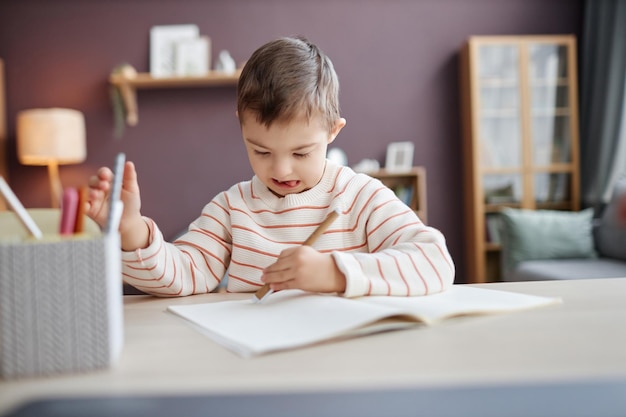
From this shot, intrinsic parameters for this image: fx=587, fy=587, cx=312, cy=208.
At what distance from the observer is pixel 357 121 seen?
160 inches

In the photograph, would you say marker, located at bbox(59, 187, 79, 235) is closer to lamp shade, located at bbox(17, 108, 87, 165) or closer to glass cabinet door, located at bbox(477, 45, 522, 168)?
lamp shade, located at bbox(17, 108, 87, 165)

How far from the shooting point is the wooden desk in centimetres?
37

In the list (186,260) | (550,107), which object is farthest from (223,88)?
(186,260)

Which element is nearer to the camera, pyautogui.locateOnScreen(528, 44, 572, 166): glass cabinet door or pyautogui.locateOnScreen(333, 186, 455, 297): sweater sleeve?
pyautogui.locateOnScreen(333, 186, 455, 297): sweater sleeve

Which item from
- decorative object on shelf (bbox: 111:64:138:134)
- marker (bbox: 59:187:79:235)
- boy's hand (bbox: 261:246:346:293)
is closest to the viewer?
marker (bbox: 59:187:79:235)

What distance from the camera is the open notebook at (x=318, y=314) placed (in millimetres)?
492

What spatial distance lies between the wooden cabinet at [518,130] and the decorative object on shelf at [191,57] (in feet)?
5.68

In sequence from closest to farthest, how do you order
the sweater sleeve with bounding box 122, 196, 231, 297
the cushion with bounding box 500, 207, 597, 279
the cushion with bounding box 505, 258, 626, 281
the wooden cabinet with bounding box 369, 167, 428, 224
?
the sweater sleeve with bounding box 122, 196, 231, 297
the cushion with bounding box 505, 258, 626, 281
the cushion with bounding box 500, 207, 597, 279
the wooden cabinet with bounding box 369, 167, 428, 224

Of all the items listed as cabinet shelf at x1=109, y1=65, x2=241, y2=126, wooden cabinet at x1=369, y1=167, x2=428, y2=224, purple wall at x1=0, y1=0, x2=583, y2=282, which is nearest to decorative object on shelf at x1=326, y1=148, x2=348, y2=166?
purple wall at x1=0, y1=0, x2=583, y2=282

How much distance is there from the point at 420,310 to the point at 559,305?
17 centimetres

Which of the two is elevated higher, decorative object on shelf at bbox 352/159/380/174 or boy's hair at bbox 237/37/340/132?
boy's hair at bbox 237/37/340/132

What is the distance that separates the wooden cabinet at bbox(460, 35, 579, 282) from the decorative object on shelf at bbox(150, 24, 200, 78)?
1870 millimetres

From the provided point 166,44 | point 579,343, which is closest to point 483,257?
point 166,44

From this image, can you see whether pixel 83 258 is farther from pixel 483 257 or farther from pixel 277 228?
pixel 483 257
